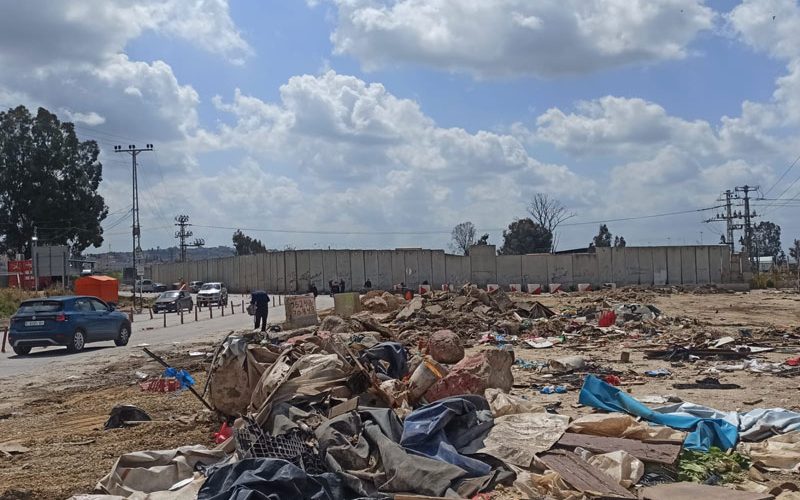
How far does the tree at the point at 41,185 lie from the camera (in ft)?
242

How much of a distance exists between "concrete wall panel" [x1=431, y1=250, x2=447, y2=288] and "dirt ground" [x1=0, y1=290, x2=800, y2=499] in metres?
52.2

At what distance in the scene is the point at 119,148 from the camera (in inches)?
2660

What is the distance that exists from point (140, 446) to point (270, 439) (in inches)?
93.4

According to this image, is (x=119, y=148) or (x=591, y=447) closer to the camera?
(x=591, y=447)

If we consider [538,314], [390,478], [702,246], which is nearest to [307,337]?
[390,478]

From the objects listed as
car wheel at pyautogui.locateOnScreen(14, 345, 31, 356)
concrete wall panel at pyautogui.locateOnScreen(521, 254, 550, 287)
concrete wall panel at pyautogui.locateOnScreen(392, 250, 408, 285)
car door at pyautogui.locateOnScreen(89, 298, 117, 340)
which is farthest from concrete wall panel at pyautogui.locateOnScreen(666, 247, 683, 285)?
car wheel at pyautogui.locateOnScreen(14, 345, 31, 356)

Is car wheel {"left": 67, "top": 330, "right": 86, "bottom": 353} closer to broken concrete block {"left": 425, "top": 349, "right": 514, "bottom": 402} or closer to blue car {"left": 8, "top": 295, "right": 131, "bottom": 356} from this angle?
blue car {"left": 8, "top": 295, "right": 131, "bottom": 356}

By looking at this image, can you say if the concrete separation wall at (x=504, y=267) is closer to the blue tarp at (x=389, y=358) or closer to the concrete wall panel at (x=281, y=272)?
the concrete wall panel at (x=281, y=272)

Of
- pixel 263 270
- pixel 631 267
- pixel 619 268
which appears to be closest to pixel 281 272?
pixel 263 270

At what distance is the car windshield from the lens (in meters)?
21.9

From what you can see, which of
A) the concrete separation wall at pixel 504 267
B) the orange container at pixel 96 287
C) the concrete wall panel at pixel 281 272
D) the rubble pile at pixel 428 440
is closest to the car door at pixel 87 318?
the rubble pile at pixel 428 440

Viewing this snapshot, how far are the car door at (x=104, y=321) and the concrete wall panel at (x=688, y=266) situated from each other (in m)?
59.7

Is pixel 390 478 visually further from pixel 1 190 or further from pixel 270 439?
pixel 1 190

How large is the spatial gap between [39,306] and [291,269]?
2143 inches
